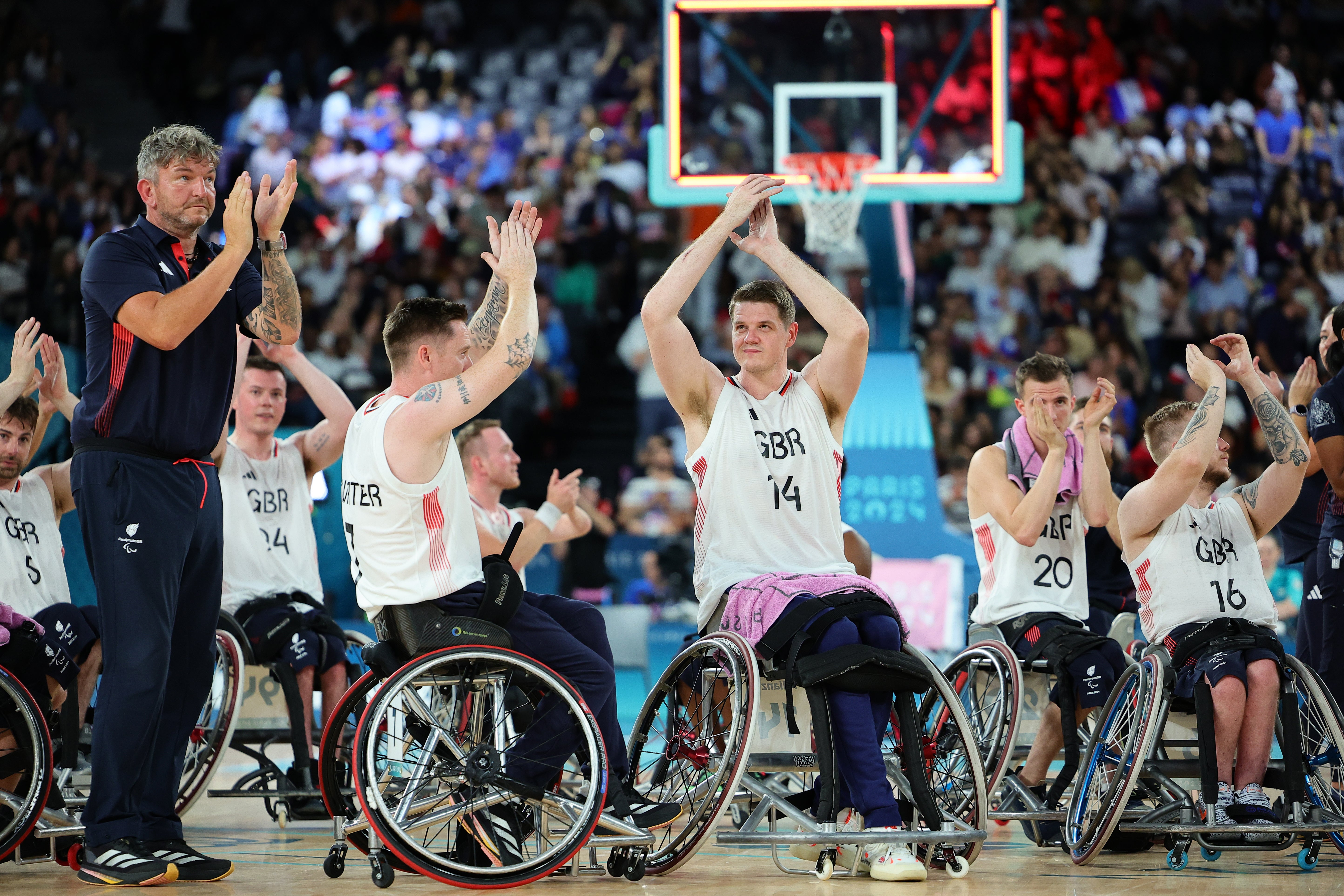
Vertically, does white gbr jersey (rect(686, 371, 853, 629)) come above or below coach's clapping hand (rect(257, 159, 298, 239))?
below

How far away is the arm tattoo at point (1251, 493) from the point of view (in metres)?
5.08

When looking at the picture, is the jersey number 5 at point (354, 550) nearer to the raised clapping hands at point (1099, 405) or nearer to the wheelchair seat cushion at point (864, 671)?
the wheelchair seat cushion at point (864, 671)

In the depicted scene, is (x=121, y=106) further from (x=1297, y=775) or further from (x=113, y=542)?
(x=1297, y=775)

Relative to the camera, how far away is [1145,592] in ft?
16.6

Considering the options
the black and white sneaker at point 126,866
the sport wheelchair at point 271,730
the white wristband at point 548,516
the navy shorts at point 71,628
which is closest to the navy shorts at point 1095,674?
the white wristband at point 548,516

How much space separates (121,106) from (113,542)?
14105 millimetres

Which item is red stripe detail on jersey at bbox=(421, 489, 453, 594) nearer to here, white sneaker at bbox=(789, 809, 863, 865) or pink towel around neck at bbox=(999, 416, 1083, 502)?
Answer: white sneaker at bbox=(789, 809, 863, 865)

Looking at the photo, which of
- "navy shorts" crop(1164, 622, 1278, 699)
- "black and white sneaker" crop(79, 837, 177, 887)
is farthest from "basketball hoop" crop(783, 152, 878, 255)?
"black and white sneaker" crop(79, 837, 177, 887)

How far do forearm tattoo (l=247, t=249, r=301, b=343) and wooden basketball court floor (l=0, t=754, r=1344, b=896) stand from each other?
1769mm

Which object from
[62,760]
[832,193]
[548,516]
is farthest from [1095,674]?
[832,193]

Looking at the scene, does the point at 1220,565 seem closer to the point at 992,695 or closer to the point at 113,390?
the point at 992,695

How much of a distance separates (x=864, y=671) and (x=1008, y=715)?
1.01m

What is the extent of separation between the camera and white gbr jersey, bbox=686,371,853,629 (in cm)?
460

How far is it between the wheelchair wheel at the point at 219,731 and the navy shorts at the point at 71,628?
51 cm
